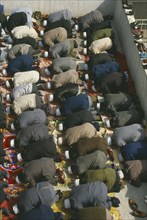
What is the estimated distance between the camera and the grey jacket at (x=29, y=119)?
37.6 ft

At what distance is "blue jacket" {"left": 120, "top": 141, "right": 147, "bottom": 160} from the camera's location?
10883 millimetres

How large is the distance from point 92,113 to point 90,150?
1560mm

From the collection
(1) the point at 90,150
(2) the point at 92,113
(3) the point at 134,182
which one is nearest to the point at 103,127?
(2) the point at 92,113

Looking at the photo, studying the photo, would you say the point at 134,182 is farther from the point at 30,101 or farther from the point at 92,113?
the point at 30,101

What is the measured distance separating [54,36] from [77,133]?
170 inches

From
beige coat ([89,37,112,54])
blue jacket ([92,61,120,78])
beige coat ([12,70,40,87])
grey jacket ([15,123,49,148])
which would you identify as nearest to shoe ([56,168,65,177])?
grey jacket ([15,123,49,148])

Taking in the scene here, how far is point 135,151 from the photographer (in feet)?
35.7

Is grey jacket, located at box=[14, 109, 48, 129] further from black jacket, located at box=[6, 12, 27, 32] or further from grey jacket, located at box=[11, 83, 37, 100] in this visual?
black jacket, located at box=[6, 12, 27, 32]

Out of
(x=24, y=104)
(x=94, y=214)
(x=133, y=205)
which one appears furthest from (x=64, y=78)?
(x=94, y=214)

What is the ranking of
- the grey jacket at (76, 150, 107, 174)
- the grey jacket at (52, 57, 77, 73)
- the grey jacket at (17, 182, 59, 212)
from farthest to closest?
the grey jacket at (52, 57, 77, 73) < the grey jacket at (76, 150, 107, 174) < the grey jacket at (17, 182, 59, 212)

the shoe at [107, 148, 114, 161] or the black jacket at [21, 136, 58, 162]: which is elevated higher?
the black jacket at [21, 136, 58, 162]

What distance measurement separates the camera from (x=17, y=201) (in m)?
10.2

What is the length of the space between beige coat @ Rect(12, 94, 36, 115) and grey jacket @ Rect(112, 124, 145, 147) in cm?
256

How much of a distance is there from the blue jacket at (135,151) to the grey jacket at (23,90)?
132 inches
